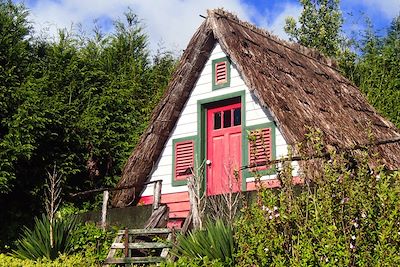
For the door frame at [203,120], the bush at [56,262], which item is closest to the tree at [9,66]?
the bush at [56,262]

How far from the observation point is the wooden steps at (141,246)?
976 centimetres

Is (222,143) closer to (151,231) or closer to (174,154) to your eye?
(174,154)

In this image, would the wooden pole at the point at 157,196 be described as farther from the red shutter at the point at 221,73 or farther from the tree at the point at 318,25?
the tree at the point at 318,25

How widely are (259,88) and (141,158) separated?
3045 mm

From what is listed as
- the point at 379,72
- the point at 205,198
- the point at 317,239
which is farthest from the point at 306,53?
the point at 317,239

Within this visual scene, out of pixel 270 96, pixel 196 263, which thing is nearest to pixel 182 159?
pixel 270 96

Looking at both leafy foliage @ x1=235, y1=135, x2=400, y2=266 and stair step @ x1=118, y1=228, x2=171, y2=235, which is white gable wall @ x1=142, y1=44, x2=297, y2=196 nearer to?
stair step @ x1=118, y1=228, x2=171, y2=235

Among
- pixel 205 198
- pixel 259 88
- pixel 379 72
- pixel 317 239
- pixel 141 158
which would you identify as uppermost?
pixel 379 72

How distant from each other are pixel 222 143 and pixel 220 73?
1.37 m

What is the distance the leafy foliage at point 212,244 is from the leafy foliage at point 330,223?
112cm

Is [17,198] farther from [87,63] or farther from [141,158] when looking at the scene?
[87,63]

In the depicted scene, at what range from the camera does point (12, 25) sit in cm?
1463

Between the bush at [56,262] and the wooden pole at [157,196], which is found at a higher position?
the wooden pole at [157,196]

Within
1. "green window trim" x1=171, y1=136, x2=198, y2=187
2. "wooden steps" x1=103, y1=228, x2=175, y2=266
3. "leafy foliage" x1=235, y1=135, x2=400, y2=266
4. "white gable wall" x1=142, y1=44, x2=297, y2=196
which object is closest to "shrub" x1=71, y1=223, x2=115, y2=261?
"wooden steps" x1=103, y1=228, x2=175, y2=266
